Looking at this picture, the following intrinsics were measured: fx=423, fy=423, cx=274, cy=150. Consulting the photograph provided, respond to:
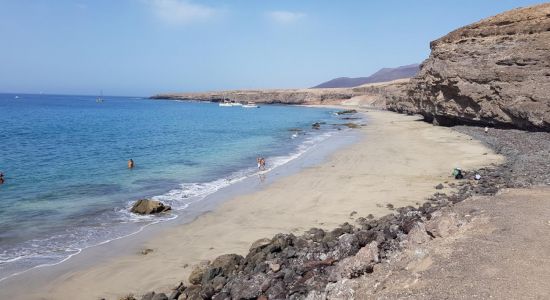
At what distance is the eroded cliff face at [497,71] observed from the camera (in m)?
30.2

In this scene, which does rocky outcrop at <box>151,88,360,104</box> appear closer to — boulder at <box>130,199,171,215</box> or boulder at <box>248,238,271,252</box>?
boulder at <box>130,199,171,215</box>

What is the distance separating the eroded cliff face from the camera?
99.1ft

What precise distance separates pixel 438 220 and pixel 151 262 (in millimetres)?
7436

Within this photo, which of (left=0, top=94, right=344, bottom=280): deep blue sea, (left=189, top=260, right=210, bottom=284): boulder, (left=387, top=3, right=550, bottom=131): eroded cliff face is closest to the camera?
(left=189, top=260, right=210, bottom=284): boulder

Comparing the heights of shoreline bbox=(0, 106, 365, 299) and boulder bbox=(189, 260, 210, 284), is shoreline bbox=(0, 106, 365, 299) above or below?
below

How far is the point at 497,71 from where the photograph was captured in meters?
33.3

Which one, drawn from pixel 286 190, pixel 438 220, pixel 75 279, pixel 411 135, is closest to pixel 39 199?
pixel 75 279

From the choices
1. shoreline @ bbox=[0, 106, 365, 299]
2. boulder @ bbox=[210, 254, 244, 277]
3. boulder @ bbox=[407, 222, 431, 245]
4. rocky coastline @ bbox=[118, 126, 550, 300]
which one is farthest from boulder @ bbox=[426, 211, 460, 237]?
shoreline @ bbox=[0, 106, 365, 299]

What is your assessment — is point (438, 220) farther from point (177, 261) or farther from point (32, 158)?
point (32, 158)

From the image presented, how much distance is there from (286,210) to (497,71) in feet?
84.4

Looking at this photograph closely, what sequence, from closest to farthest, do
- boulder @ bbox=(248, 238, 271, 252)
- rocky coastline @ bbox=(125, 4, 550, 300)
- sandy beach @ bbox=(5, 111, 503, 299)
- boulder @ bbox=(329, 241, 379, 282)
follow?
boulder @ bbox=(329, 241, 379, 282)
rocky coastline @ bbox=(125, 4, 550, 300)
sandy beach @ bbox=(5, 111, 503, 299)
boulder @ bbox=(248, 238, 271, 252)

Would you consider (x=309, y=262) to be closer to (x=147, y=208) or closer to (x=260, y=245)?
(x=260, y=245)

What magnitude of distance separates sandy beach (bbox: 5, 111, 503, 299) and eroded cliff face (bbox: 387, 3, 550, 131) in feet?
17.2

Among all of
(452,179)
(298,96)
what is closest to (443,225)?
(452,179)
